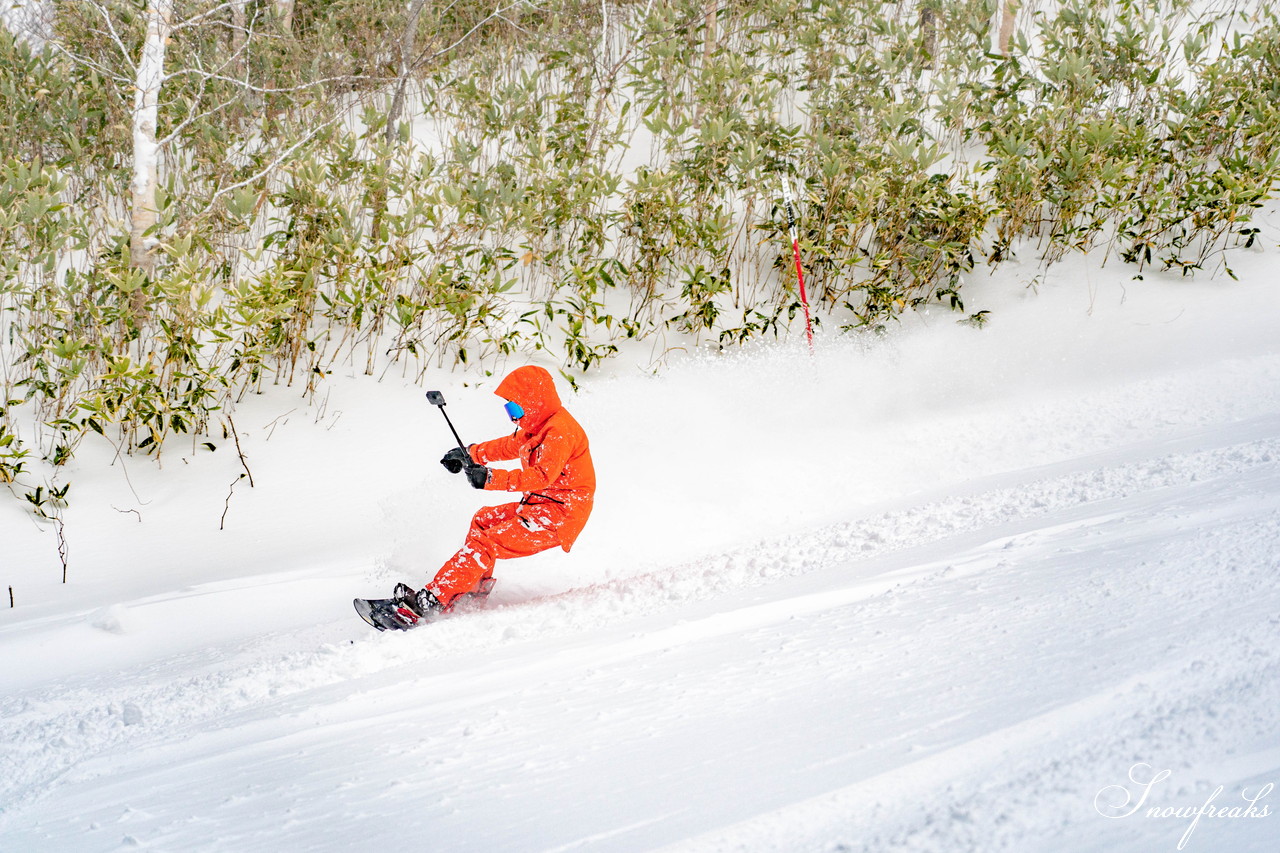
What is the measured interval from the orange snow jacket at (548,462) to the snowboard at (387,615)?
1.99ft

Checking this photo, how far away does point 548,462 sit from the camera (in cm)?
401

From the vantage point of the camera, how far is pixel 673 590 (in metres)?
3.99

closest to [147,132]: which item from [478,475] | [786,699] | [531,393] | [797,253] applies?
[531,393]

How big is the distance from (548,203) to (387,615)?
179 inches

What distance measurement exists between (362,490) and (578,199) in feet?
9.93

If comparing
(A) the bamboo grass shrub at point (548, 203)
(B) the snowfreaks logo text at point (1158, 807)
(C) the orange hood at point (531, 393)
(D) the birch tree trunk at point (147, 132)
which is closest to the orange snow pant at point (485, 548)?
(C) the orange hood at point (531, 393)

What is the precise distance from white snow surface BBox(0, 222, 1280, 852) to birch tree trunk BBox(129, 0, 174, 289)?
125cm

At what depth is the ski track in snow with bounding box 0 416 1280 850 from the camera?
6.44 ft

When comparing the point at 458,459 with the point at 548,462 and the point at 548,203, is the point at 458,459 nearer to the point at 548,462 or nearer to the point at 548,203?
the point at 548,462

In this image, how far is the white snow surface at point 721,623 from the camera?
2045 millimetres

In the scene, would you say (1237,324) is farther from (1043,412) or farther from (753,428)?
(753,428)

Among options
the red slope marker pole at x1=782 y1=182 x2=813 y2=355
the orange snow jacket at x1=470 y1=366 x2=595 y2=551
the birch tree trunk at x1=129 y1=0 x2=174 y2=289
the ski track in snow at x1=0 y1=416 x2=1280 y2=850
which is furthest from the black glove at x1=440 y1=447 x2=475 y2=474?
the red slope marker pole at x1=782 y1=182 x2=813 y2=355

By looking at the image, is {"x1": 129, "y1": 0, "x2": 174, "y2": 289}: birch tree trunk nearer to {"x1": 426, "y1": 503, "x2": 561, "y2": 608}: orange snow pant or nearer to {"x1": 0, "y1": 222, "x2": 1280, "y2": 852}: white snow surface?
{"x1": 0, "y1": 222, "x2": 1280, "y2": 852}: white snow surface

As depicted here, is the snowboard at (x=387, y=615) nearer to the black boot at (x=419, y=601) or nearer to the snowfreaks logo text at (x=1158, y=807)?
the black boot at (x=419, y=601)
